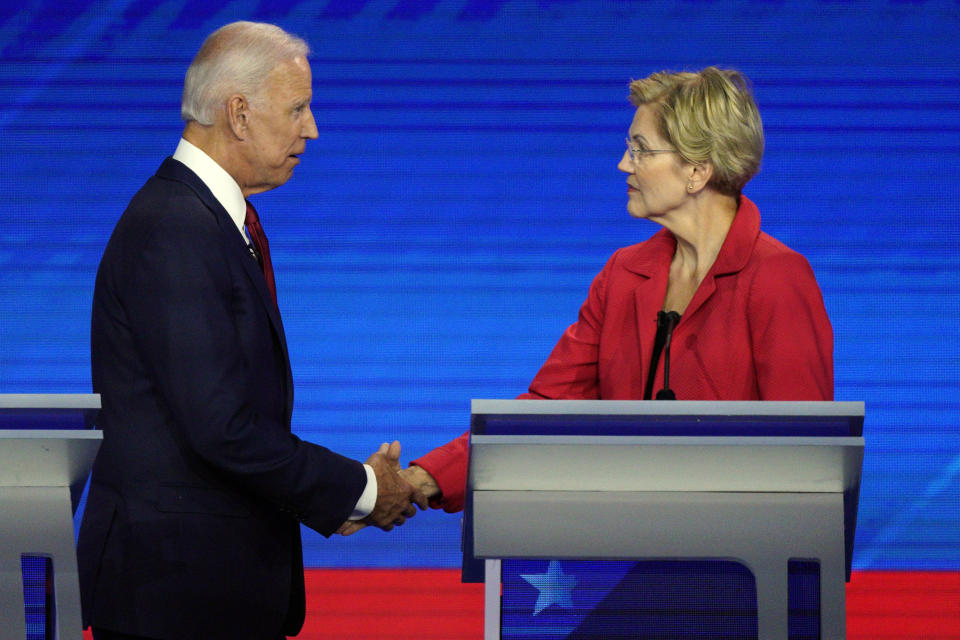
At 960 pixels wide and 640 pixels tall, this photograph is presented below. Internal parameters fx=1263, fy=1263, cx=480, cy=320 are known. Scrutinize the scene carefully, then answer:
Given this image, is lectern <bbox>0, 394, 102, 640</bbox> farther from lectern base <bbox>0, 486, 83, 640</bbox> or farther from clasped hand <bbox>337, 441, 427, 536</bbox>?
clasped hand <bbox>337, 441, 427, 536</bbox>

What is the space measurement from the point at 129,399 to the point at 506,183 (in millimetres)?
3241

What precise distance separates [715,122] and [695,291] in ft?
1.14

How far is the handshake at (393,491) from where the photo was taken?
2271 millimetres

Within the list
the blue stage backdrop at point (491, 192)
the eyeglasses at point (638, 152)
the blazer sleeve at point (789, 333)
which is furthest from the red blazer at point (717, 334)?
the blue stage backdrop at point (491, 192)

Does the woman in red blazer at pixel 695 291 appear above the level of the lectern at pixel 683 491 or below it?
Result: above

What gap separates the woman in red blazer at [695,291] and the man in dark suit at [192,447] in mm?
450

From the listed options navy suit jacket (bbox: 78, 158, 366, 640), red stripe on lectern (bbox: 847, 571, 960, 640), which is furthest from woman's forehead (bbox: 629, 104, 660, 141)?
red stripe on lectern (bbox: 847, 571, 960, 640)

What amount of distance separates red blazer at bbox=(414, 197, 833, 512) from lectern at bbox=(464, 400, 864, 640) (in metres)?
0.71

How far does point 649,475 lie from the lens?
161 centimetres

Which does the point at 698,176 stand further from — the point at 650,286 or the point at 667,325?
the point at 667,325

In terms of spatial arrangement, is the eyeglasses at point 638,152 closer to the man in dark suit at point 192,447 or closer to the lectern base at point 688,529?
the man in dark suit at point 192,447

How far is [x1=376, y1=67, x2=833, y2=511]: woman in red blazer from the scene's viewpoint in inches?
94.0

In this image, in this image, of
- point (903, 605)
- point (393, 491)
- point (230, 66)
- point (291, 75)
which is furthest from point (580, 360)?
point (903, 605)

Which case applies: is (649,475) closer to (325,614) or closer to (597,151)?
(325,614)
